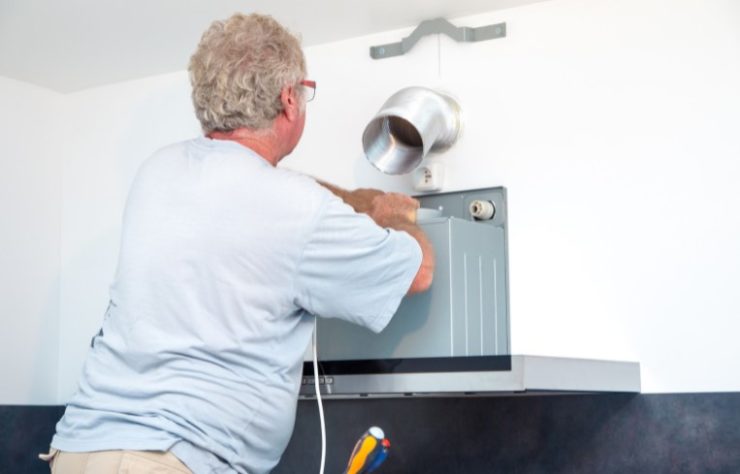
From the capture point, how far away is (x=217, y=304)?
154 centimetres

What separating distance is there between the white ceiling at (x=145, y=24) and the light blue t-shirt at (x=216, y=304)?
98 centimetres

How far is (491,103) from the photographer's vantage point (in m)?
2.49

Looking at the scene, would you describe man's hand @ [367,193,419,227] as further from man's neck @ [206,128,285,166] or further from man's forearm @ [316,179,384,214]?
man's neck @ [206,128,285,166]

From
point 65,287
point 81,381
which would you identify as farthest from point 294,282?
point 65,287

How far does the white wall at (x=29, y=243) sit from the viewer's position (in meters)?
2.94

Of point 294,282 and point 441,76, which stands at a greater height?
point 441,76

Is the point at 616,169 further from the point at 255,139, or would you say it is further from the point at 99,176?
the point at 99,176

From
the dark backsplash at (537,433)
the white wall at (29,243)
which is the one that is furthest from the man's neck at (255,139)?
the white wall at (29,243)

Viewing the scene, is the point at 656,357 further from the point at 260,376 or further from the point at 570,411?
the point at 260,376

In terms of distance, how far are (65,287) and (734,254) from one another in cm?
189

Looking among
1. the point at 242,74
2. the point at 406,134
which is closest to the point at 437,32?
the point at 406,134

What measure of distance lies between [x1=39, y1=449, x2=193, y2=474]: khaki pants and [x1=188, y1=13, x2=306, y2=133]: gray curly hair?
0.55 meters

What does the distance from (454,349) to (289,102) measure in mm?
Result: 599

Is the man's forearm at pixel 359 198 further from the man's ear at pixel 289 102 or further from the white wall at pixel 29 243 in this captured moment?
the white wall at pixel 29 243
